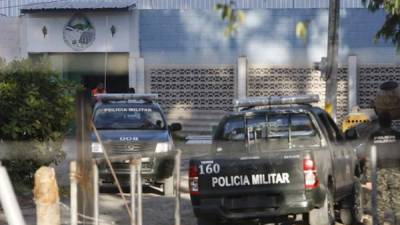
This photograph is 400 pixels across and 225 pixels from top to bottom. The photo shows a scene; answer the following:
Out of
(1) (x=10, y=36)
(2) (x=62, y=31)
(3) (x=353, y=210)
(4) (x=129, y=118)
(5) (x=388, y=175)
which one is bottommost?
(3) (x=353, y=210)

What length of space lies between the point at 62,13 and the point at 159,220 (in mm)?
14984

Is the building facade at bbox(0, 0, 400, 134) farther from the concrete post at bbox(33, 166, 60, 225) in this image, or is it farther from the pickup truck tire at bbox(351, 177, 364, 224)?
the concrete post at bbox(33, 166, 60, 225)

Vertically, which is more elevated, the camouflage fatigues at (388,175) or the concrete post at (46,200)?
the concrete post at (46,200)

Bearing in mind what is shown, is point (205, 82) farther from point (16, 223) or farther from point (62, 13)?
point (16, 223)

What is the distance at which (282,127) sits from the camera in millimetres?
10812

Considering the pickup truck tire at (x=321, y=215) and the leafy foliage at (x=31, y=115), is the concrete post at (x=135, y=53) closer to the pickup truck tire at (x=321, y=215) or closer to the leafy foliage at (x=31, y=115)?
the leafy foliage at (x=31, y=115)

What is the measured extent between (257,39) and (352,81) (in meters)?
3.14

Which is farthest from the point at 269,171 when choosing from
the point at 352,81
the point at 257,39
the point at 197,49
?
the point at 197,49

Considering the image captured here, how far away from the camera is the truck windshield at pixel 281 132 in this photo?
1078 cm

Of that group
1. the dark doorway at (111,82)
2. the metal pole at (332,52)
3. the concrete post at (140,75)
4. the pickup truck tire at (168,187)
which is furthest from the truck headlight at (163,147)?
the dark doorway at (111,82)

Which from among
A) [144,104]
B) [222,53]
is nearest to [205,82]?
[222,53]

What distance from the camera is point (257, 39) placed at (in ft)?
82.7

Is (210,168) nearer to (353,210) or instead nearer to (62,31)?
(353,210)

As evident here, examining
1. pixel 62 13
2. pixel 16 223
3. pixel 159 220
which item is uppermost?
pixel 62 13
